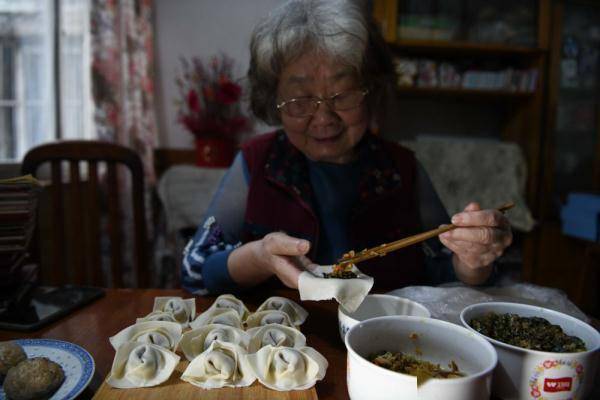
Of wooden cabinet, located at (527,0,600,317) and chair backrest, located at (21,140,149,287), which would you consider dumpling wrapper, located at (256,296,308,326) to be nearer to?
chair backrest, located at (21,140,149,287)

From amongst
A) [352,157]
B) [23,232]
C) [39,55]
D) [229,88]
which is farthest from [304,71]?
[39,55]

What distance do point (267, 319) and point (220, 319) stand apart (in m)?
0.08

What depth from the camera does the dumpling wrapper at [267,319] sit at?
2.48 ft

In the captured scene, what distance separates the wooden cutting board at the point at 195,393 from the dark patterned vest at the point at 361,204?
24.4 inches

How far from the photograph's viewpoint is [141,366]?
59 cm

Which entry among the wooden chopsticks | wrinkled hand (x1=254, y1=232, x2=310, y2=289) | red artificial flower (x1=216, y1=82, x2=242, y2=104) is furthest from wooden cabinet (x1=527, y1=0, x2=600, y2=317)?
wrinkled hand (x1=254, y1=232, x2=310, y2=289)

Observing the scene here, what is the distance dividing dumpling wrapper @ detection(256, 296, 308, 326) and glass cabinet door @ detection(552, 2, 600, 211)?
2737mm

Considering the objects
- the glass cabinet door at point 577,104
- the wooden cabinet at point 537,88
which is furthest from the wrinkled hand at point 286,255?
the glass cabinet door at point 577,104

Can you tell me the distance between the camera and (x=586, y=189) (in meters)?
3.05

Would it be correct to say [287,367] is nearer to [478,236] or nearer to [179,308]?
[179,308]

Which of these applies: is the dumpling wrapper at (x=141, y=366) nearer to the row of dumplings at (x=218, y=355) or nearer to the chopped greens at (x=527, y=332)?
the row of dumplings at (x=218, y=355)

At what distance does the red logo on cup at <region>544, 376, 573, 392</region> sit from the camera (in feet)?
1.64

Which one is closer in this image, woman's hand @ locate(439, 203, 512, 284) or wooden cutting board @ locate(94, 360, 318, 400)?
wooden cutting board @ locate(94, 360, 318, 400)

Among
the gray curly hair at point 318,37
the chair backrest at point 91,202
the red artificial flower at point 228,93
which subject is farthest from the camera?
the red artificial flower at point 228,93
